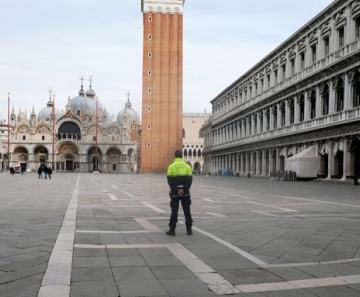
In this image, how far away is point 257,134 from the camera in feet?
160

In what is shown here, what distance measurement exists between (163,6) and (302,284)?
70700mm

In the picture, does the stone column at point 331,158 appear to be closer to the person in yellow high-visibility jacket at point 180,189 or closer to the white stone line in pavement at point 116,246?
the person in yellow high-visibility jacket at point 180,189

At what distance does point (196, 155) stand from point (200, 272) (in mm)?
98120

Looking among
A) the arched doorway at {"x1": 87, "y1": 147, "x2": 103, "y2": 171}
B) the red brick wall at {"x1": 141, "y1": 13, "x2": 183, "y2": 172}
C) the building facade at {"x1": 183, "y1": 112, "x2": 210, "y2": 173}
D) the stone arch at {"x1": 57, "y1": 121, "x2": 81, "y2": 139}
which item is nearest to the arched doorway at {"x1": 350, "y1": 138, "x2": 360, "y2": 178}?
the red brick wall at {"x1": 141, "y1": 13, "x2": 183, "y2": 172}

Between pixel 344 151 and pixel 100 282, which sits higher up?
pixel 344 151

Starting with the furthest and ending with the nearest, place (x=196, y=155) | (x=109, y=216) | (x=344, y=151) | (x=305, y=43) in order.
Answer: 1. (x=196, y=155)
2. (x=305, y=43)
3. (x=344, y=151)
4. (x=109, y=216)

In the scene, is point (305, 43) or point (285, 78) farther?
point (285, 78)

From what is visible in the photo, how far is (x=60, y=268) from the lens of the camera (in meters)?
4.97

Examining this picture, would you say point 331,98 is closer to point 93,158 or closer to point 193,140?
point 93,158

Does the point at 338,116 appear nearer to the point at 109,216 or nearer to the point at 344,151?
the point at 344,151

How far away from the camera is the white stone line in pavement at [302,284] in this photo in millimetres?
4340

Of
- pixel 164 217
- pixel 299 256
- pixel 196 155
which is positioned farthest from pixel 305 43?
pixel 196 155

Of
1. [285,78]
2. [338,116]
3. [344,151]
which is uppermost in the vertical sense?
[285,78]

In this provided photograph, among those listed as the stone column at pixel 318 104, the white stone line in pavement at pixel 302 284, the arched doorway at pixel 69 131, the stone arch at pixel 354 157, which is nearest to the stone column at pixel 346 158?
the stone arch at pixel 354 157
